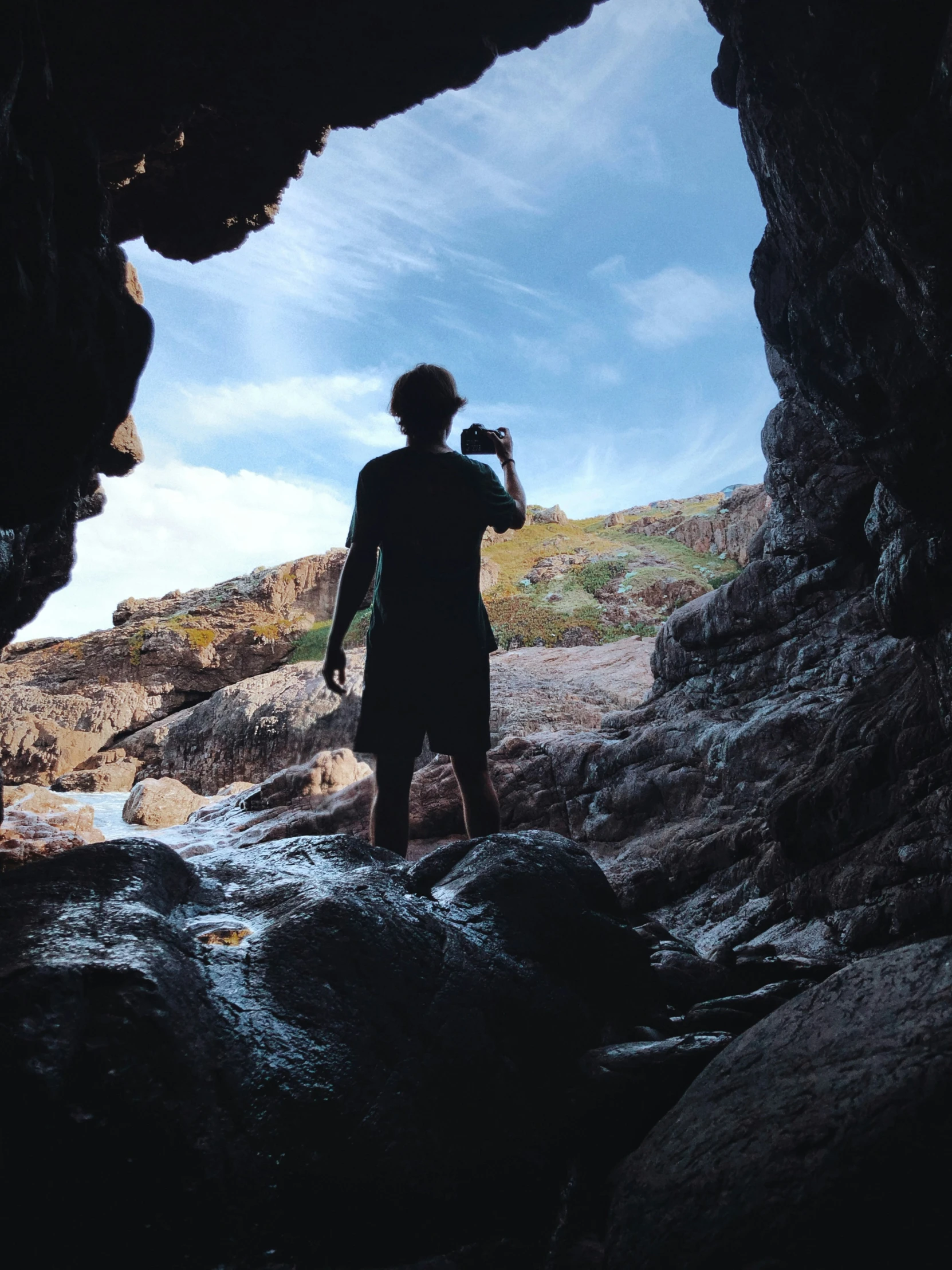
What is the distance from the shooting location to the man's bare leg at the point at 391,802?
14.0ft

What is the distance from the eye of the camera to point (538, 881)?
3.36 metres

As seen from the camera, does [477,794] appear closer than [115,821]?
Yes

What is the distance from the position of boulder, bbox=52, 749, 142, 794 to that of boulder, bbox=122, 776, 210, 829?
3.15 metres

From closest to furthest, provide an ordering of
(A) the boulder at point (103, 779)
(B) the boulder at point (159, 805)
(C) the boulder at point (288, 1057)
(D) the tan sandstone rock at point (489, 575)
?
(C) the boulder at point (288, 1057) < (B) the boulder at point (159, 805) < (A) the boulder at point (103, 779) < (D) the tan sandstone rock at point (489, 575)

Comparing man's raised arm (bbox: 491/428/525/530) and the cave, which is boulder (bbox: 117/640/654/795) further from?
man's raised arm (bbox: 491/428/525/530)

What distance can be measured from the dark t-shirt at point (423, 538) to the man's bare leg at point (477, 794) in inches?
24.3

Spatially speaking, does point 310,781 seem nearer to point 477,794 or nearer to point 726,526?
point 477,794

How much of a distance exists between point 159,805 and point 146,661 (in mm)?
10876

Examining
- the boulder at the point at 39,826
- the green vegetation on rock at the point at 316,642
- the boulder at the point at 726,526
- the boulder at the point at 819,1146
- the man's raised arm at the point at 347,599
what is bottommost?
the boulder at the point at 819,1146

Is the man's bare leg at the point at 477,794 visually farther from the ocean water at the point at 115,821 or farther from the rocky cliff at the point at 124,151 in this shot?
the ocean water at the point at 115,821

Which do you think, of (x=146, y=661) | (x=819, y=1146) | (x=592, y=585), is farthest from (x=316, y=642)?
(x=819, y=1146)

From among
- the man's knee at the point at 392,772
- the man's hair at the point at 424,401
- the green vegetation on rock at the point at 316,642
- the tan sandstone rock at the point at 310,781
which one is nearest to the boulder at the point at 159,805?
the tan sandstone rock at the point at 310,781

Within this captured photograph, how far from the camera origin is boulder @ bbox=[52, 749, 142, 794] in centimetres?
1533

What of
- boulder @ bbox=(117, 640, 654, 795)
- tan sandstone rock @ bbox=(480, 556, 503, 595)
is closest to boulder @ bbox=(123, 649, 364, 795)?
boulder @ bbox=(117, 640, 654, 795)
